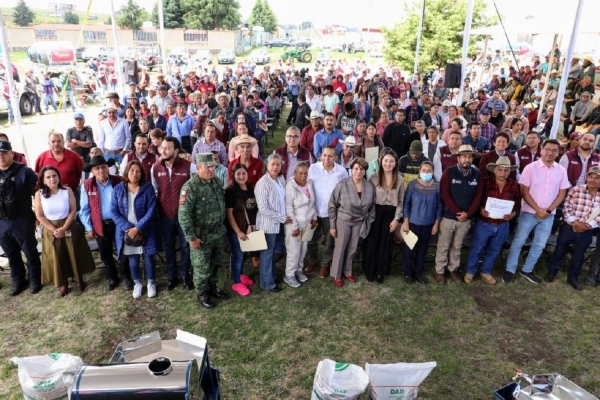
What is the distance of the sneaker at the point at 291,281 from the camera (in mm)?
5449

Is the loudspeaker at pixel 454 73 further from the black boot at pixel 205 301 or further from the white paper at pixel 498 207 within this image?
the black boot at pixel 205 301

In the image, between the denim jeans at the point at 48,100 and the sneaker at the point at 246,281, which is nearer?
the sneaker at the point at 246,281

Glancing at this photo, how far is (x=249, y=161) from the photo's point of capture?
18.2ft

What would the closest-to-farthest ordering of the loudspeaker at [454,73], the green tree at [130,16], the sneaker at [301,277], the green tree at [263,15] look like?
1. the sneaker at [301,277]
2. the loudspeaker at [454,73]
3. the green tree at [130,16]
4. the green tree at [263,15]

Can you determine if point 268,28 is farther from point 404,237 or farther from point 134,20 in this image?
point 404,237

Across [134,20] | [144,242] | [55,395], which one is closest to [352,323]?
[144,242]

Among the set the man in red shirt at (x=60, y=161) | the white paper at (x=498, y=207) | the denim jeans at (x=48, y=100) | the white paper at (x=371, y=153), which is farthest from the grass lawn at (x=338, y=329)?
the denim jeans at (x=48, y=100)

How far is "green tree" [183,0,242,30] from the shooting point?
5341cm

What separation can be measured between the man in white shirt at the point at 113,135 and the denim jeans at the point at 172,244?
3051 mm

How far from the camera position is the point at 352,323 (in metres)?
4.71

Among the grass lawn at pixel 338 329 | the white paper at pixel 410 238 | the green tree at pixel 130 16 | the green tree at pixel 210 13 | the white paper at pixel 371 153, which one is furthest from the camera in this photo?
the green tree at pixel 130 16

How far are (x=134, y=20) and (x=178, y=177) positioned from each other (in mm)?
60540

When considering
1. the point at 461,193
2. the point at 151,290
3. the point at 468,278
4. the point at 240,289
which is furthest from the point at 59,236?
the point at 468,278

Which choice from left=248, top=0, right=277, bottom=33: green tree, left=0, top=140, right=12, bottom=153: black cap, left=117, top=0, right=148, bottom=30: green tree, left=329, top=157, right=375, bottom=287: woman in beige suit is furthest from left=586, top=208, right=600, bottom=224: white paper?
left=248, top=0, right=277, bottom=33: green tree
